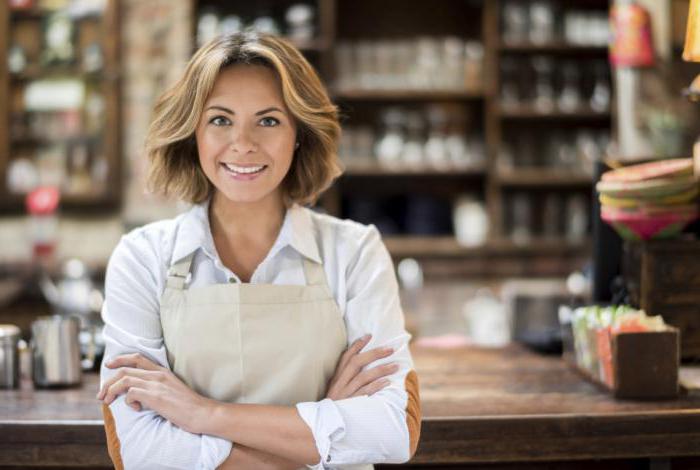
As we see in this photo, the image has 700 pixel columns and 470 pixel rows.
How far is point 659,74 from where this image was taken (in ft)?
17.1

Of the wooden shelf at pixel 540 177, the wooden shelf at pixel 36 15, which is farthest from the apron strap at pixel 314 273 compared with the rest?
the wooden shelf at pixel 36 15

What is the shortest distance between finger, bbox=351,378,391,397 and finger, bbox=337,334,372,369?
7 cm

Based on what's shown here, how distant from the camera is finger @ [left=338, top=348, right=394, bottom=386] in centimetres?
164

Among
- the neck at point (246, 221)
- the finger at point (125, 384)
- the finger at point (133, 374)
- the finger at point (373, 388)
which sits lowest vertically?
the finger at point (373, 388)

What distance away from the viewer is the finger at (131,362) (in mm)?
1596

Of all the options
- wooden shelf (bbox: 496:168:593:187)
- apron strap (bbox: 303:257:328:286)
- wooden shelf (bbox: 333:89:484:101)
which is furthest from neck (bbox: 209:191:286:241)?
wooden shelf (bbox: 496:168:593:187)

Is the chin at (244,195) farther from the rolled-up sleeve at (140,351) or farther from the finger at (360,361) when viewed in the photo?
the finger at (360,361)

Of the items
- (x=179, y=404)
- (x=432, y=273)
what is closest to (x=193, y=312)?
(x=179, y=404)

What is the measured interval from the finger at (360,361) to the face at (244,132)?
353mm

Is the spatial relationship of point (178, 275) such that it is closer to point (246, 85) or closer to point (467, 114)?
point (246, 85)

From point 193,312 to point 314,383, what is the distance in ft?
0.83

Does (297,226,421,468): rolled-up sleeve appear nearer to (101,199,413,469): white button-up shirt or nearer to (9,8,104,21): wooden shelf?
(101,199,413,469): white button-up shirt

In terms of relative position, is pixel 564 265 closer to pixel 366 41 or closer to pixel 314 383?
pixel 366 41

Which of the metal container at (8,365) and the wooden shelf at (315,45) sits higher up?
the wooden shelf at (315,45)
